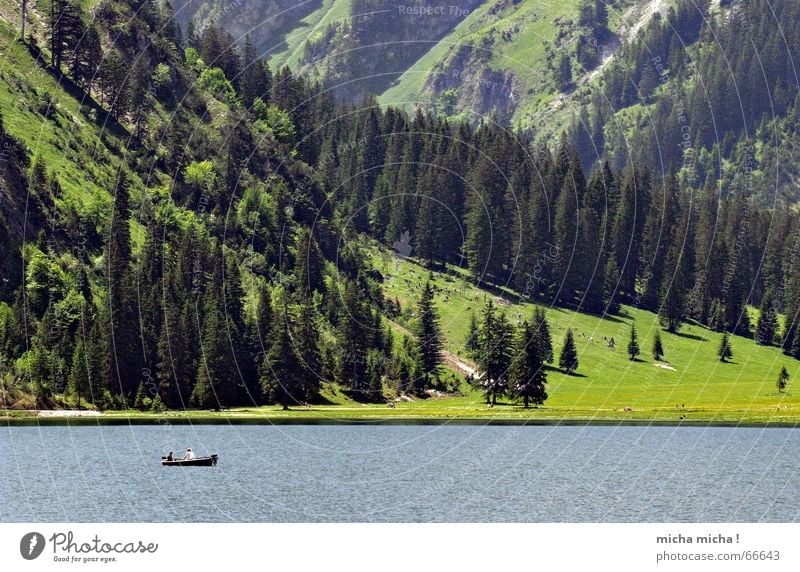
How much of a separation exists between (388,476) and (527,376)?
268 feet

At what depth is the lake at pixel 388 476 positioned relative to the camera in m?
92.8

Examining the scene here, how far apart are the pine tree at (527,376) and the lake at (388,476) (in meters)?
25.9

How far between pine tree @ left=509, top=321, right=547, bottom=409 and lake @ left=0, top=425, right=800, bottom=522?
84.9 feet

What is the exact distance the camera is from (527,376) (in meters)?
192

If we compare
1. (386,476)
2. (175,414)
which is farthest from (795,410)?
(386,476)

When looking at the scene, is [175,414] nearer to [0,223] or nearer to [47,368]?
[47,368]

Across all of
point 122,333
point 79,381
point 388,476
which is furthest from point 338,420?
point 388,476

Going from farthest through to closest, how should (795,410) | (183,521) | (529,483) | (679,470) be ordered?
1. (795,410)
2. (679,470)
3. (529,483)
4. (183,521)

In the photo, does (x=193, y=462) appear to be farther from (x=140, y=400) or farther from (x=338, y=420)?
(x=140, y=400)

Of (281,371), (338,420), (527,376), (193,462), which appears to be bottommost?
(193,462)

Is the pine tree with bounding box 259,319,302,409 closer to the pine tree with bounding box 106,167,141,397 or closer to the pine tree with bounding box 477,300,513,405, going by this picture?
the pine tree with bounding box 106,167,141,397

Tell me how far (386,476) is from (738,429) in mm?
79579

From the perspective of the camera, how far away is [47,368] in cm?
17525

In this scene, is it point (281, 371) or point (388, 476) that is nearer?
point (388, 476)
